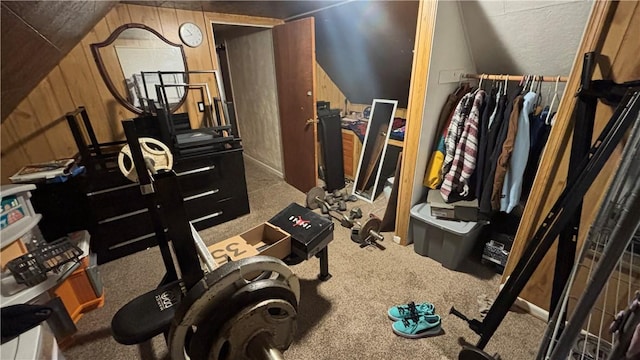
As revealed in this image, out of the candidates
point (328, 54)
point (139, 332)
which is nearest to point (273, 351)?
point (139, 332)

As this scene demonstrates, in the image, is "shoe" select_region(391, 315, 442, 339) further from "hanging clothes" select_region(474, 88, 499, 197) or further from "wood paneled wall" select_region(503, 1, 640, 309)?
"hanging clothes" select_region(474, 88, 499, 197)

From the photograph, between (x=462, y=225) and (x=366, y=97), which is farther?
(x=366, y=97)

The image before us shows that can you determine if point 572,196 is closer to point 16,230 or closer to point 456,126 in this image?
point 456,126

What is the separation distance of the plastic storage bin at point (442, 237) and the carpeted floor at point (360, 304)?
0.08 m

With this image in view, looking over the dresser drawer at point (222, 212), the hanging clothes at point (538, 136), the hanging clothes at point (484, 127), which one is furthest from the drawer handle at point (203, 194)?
the hanging clothes at point (538, 136)

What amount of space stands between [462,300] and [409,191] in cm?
76

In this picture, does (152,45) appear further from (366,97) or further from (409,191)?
(409,191)

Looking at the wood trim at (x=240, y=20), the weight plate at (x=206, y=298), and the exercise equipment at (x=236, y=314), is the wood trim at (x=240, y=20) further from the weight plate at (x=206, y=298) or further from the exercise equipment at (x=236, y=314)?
the weight plate at (x=206, y=298)

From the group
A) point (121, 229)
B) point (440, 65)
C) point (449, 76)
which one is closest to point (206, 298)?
point (440, 65)

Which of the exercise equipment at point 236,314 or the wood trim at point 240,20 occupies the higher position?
the wood trim at point 240,20

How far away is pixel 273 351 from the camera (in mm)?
495

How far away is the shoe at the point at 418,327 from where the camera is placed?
1.39m

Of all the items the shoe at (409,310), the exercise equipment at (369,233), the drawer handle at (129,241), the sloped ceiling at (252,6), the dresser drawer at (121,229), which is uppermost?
the sloped ceiling at (252,6)

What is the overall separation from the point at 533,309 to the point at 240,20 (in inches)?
132
